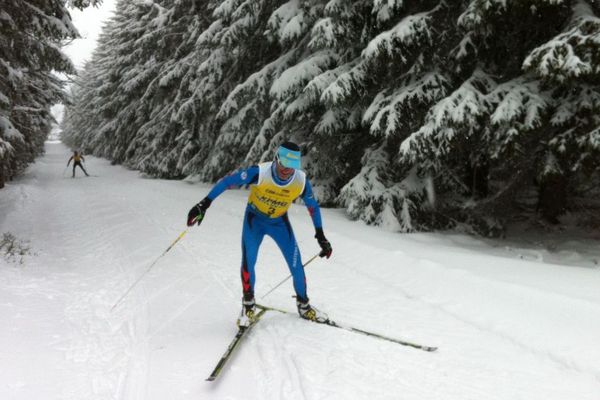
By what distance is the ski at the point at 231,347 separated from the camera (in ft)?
13.0

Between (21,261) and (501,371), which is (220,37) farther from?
(501,371)

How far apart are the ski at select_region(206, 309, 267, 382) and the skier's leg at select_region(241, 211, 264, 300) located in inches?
12.5

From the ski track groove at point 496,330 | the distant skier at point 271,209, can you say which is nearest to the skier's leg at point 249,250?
the distant skier at point 271,209

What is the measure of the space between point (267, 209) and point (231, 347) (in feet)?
5.20

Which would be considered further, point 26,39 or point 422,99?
point 26,39

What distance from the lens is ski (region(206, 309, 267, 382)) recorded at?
396 cm

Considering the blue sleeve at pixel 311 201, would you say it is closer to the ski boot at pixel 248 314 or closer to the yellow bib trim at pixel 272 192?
the yellow bib trim at pixel 272 192

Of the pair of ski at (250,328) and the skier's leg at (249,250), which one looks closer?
the pair of ski at (250,328)

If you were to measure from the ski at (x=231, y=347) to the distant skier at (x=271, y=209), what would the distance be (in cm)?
8

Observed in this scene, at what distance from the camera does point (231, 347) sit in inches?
175

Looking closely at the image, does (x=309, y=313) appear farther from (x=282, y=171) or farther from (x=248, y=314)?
(x=282, y=171)

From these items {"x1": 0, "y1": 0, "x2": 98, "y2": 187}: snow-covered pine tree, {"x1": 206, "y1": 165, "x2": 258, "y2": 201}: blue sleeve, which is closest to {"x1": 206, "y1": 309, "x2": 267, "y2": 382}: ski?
{"x1": 206, "y1": 165, "x2": 258, "y2": 201}: blue sleeve

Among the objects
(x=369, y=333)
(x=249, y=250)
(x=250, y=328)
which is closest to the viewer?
(x=369, y=333)

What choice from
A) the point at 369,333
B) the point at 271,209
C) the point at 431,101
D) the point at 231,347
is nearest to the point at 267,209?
the point at 271,209
